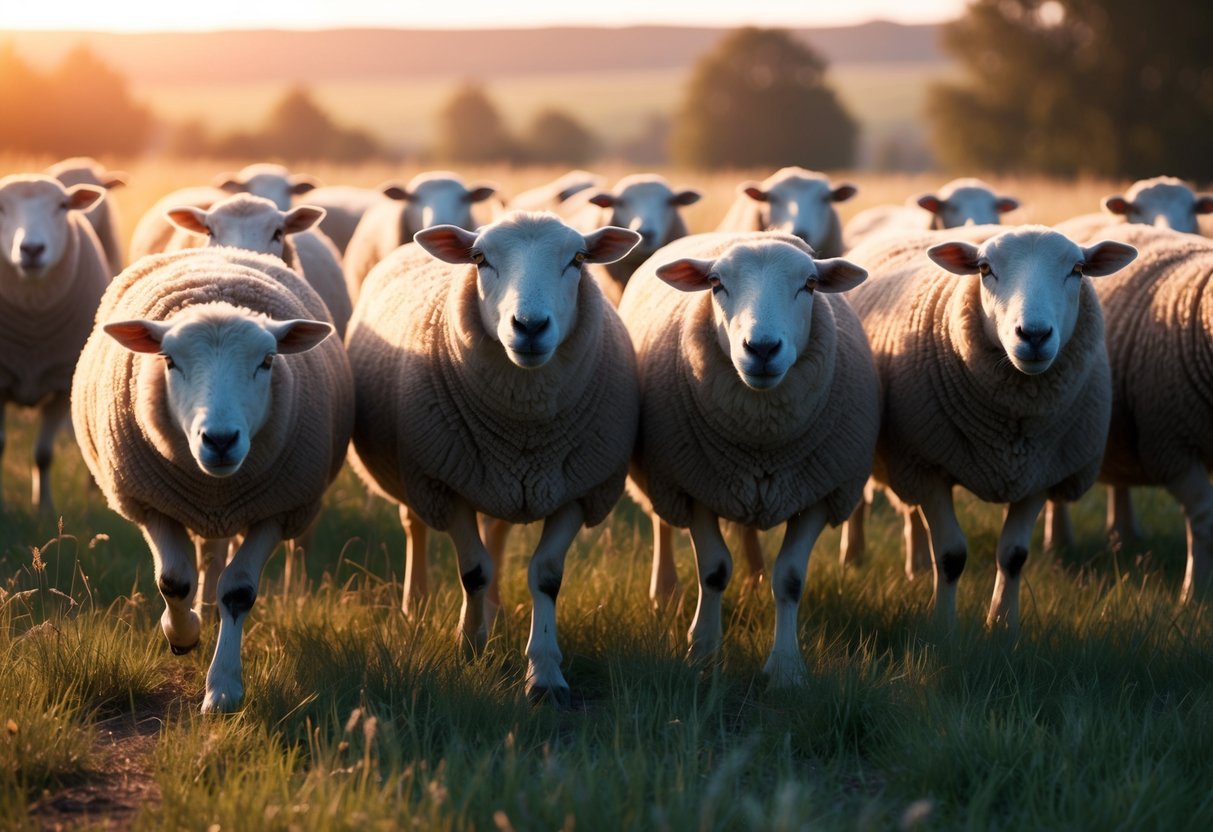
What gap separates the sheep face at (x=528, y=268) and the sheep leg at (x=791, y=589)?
3.65 feet

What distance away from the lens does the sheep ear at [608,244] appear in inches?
181

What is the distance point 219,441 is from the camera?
3807 millimetres

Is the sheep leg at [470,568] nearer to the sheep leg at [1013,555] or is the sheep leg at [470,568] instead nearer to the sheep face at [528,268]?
the sheep face at [528,268]

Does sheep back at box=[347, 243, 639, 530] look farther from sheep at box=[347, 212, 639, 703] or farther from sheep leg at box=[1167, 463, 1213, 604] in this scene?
sheep leg at box=[1167, 463, 1213, 604]

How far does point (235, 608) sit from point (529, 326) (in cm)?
132

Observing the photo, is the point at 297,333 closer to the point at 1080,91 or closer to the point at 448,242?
the point at 448,242

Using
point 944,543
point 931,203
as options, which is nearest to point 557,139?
point 931,203

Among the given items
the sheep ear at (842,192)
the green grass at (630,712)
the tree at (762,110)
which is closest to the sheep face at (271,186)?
the sheep ear at (842,192)

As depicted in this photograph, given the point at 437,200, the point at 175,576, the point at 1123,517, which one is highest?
the point at 437,200

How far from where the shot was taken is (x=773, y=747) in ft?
12.8

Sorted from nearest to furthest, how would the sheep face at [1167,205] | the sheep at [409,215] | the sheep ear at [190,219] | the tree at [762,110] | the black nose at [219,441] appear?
1. the black nose at [219,441]
2. the sheep ear at [190,219]
3. the sheep face at [1167,205]
4. the sheep at [409,215]
5. the tree at [762,110]

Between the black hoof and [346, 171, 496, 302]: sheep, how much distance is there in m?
4.97

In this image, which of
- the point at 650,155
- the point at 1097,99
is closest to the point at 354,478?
the point at 1097,99

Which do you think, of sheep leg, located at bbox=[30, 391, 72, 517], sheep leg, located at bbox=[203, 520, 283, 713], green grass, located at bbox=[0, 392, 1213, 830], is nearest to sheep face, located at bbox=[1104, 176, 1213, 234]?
green grass, located at bbox=[0, 392, 1213, 830]
